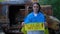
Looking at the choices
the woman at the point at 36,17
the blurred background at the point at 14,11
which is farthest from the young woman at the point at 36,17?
the blurred background at the point at 14,11

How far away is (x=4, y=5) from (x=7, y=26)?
92 centimetres

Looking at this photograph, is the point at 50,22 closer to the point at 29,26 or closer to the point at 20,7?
the point at 20,7

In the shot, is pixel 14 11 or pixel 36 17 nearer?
pixel 36 17

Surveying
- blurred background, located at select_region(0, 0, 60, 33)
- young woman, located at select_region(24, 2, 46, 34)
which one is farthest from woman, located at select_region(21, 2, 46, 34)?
blurred background, located at select_region(0, 0, 60, 33)

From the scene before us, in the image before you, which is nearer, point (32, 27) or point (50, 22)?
point (32, 27)

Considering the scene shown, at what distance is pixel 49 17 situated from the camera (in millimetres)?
8828

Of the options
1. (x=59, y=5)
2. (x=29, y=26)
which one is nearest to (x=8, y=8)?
(x=59, y=5)

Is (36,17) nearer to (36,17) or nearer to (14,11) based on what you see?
(36,17)

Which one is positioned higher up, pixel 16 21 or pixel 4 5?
pixel 4 5

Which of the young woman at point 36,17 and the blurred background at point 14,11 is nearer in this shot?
the young woman at point 36,17

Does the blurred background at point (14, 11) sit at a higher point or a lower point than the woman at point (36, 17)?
lower

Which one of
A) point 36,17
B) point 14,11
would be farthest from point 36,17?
point 14,11

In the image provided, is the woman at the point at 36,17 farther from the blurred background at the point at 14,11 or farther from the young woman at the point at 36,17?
the blurred background at the point at 14,11

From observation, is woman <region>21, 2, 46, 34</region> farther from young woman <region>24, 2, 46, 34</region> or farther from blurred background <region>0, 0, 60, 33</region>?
blurred background <region>0, 0, 60, 33</region>
